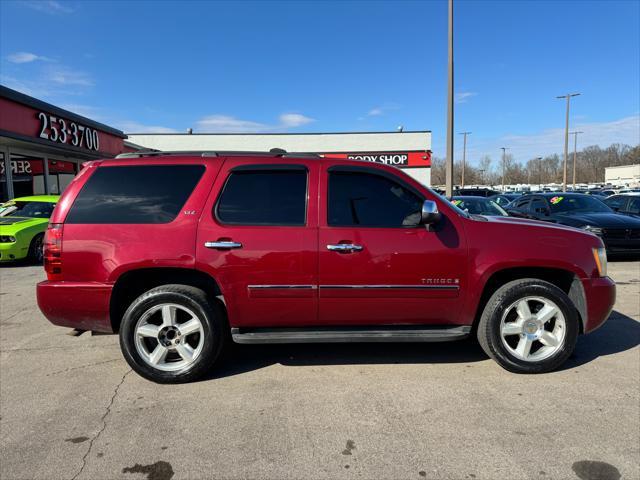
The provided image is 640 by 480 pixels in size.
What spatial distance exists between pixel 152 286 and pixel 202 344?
2.47ft

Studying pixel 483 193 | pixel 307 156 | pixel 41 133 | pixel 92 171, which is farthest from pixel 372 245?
pixel 483 193

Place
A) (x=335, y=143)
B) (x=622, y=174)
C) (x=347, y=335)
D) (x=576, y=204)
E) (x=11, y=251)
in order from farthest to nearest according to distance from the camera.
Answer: (x=622, y=174)
(x=335, y=143)
(x=576, y=204)
(x=11, y=251)
(x=347, y=335)

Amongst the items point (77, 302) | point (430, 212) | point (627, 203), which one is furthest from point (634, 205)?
point (77, 302)

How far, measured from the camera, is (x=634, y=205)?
12219mm

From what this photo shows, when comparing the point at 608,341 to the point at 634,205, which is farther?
the point at 634,205

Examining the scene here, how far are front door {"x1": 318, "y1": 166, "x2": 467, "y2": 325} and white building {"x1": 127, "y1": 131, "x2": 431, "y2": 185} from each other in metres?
32.9

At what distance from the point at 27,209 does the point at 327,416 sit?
35.5 ft

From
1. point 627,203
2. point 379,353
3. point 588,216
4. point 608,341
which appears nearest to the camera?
point 379,353

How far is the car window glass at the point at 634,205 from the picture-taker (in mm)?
12055

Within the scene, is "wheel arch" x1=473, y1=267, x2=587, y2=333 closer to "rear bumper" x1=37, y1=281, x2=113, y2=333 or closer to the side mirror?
the side mirror

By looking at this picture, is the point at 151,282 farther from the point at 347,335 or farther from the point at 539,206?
the point at 539,206

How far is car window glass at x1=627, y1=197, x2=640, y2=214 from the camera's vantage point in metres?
12.1

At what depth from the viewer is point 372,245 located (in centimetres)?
342

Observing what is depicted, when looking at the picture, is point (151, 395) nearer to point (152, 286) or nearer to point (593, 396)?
point (152, 286)
